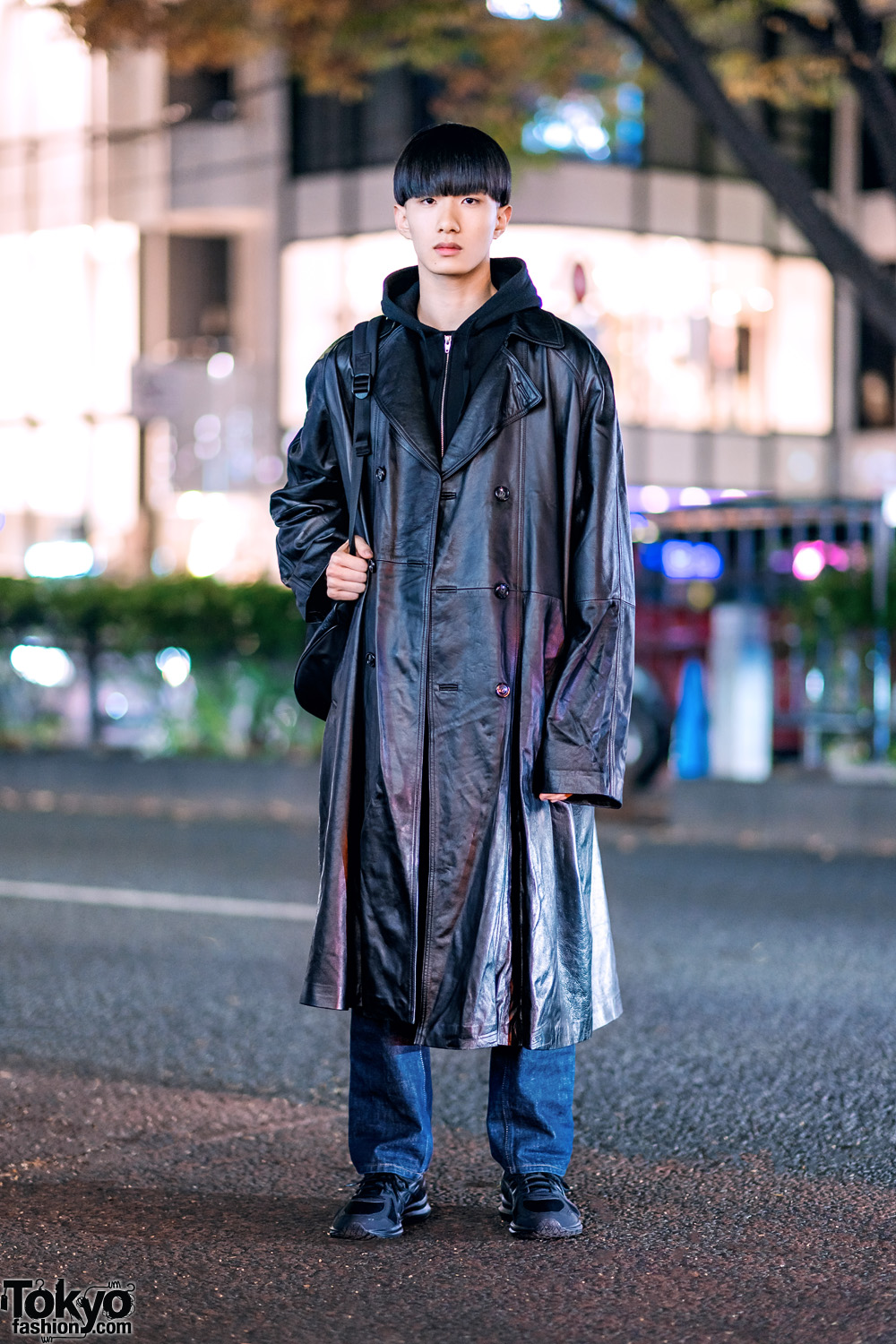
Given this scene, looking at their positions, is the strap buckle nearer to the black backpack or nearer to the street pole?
the black backpack

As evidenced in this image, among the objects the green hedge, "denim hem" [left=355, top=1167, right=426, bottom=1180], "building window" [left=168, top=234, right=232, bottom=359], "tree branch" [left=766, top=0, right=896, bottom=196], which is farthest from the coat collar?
"building window" [left=168, top=234, right=232, bottom=359]

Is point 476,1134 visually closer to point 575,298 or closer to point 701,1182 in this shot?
point 701,1182

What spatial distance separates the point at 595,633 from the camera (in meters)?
3.35

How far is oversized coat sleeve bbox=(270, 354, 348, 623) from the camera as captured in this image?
3.51 m

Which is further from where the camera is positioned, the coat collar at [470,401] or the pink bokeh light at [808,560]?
the pink bokeh light at [808,560]

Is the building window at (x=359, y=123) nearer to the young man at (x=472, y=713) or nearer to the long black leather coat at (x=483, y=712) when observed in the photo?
the young man at (x=472, y=713)

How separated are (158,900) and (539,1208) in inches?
185

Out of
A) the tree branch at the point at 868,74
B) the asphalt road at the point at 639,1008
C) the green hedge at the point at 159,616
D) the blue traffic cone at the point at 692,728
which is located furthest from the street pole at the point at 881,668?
the green hedge at the point at 159,616

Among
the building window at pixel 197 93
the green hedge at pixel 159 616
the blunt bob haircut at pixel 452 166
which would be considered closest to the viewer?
the blunt bob haircut at pixel 452 166

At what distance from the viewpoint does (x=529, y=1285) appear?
3.09 meters

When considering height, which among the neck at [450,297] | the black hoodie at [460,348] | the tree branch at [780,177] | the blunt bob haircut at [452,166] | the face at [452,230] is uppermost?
the tree branch at [780,177]

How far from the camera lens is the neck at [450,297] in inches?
137

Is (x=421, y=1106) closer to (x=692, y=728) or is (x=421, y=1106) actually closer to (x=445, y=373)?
(x=445, y=373)

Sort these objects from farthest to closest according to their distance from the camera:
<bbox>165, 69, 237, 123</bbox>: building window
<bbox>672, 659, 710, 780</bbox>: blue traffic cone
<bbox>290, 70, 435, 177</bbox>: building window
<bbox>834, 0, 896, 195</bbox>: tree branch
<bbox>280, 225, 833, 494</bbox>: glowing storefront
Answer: <bbox>165, 69, 237, 123</bbox>: building window
<bbox>280, 225, 833, 494</bbox>: glowing storefront
<bbox>290, 70, 435, 177</bbox>: building window
<bbox>672, 659, 710, 780</bbox>: blue traffic cone
<bbox>834, 0, 896, 195</bbox>: tree branch
